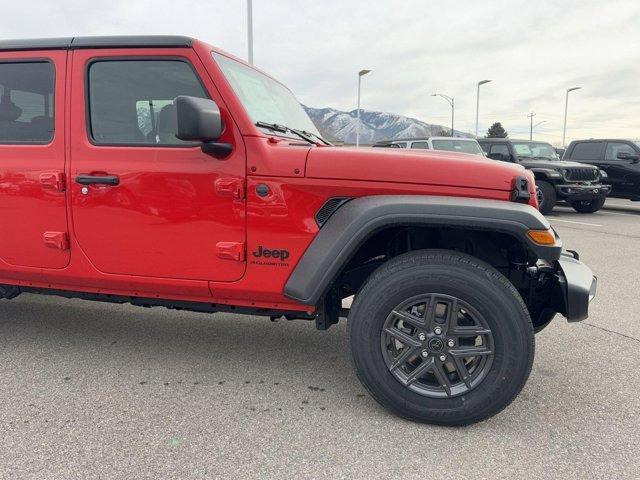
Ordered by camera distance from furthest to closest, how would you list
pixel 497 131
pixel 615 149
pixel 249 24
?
pixel 497 131 < pixel 249 24 < pixel 615 149

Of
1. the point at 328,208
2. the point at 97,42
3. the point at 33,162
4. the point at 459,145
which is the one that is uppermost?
the point at 97,42

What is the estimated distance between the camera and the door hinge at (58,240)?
110 inches

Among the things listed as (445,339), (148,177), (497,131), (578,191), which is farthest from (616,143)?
(497,131)

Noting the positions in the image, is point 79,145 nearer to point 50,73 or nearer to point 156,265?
point 50,73

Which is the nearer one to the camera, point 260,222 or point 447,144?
point 260,222

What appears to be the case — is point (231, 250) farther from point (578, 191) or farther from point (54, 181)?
point (578, 191)

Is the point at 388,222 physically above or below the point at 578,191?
above

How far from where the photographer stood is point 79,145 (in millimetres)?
2762

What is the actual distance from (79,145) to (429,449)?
2.41 meters

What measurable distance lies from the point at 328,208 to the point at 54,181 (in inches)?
61.0

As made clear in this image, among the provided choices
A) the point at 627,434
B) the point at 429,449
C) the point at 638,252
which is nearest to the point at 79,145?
the point at 429,449

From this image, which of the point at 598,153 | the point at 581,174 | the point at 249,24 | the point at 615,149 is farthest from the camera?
the point at 249,24

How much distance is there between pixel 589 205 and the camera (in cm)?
1170

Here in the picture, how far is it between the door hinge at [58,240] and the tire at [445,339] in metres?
1.66
